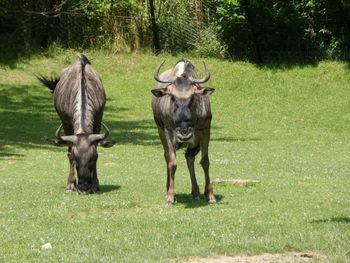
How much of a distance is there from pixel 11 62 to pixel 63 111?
2565 cm

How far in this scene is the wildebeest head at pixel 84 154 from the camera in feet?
51.2

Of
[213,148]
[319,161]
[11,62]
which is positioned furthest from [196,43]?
[319,161]

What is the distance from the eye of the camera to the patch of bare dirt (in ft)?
28.8

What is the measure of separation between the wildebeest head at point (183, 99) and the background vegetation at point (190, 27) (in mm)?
27597

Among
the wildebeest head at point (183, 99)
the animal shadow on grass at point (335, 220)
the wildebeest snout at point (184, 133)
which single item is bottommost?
the animal shadow on grass at point (335, 220)

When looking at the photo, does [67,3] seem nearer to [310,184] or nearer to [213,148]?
[213,148]

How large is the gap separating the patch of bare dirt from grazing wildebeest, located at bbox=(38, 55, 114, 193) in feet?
22.8

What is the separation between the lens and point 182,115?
522 inches

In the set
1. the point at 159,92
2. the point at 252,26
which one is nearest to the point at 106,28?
the point at 252,26

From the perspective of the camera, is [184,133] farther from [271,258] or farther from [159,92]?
[271,258]

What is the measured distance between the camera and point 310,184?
16719 mm

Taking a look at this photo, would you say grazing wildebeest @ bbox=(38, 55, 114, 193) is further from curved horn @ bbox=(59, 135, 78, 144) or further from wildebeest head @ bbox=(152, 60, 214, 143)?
wildebeest head @ bbox=(152, 60, 214, 143)

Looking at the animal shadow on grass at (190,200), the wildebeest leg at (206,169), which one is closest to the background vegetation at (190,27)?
the animal shadow on grass at (190,200)

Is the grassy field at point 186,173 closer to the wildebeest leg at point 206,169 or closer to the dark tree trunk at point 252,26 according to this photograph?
the wildebeest leg at point 206,169
